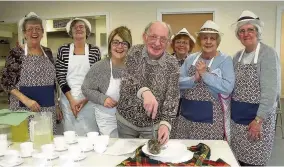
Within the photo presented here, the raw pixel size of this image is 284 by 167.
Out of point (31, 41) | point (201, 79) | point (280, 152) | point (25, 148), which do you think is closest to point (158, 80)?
point (201, 79)

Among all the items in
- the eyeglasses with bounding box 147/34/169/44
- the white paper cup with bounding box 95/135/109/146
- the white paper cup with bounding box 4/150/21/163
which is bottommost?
the white paper cup with bounding box 4/150/21/163

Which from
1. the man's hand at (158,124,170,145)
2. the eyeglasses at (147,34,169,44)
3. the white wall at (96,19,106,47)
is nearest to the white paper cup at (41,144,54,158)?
the man's hand at (158,124,170,145)

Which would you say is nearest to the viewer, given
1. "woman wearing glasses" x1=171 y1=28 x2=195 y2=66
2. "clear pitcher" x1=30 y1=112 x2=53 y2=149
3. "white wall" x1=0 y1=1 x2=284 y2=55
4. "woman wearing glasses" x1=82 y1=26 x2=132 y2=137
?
"clear pitcher" x1=30 y1=112 x2=53 y2=149

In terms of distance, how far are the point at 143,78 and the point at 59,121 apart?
96 cm

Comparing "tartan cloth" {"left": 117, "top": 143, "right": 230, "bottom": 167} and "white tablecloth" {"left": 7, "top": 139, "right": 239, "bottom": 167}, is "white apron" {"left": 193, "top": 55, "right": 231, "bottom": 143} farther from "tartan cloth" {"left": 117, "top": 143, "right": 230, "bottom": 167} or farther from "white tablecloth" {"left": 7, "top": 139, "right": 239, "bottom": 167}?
"tartan cloth" {"left": 117, "top": 143, "right": 230, "bottom": 167}

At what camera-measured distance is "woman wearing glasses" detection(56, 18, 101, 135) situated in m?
1.93

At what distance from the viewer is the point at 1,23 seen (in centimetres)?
415

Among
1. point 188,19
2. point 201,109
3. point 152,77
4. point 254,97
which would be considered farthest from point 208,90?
point 188,19

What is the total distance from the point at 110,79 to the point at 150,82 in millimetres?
349

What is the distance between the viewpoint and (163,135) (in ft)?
3.99

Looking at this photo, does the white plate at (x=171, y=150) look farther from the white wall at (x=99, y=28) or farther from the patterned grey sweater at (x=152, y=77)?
the white wall at (x=99, y=28)

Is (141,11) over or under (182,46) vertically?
over

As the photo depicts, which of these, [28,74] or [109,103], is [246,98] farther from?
[28,74]

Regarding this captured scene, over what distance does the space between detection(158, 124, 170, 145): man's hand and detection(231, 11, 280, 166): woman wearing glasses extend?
57 centimetres
